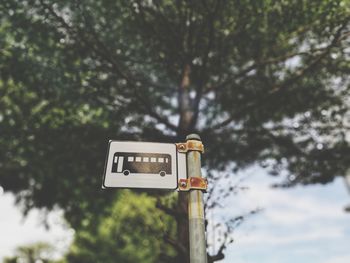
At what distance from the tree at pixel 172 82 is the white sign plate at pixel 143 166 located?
3.25 m

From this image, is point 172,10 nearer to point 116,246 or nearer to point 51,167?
point 51,167

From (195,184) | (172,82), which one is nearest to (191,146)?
(195,184)


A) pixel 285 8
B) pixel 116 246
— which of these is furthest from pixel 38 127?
pixel 116 246

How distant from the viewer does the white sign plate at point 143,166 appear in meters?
1.72

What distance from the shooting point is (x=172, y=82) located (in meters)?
7.54

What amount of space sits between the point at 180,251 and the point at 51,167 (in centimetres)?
448

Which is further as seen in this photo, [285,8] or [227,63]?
[227,63]

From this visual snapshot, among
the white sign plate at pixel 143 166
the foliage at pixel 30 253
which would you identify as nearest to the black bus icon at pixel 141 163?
the white sign plate at pixel 143 166

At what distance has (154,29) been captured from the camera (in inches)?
237

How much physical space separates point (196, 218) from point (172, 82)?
631 cm

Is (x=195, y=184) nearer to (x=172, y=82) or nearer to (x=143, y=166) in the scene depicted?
(x=143, y=166)

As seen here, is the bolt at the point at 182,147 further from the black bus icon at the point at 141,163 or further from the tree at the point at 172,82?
the tree at the point at 172,82

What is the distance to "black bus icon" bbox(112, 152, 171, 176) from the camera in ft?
5.79

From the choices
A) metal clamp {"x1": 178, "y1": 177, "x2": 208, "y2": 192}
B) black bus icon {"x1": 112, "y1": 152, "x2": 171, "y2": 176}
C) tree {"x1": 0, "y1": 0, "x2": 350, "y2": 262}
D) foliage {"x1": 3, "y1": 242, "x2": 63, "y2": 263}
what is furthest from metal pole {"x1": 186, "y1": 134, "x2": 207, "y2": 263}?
foliage {"x1": 3, "y1": 242, "x2": 63, "y2": 263}
